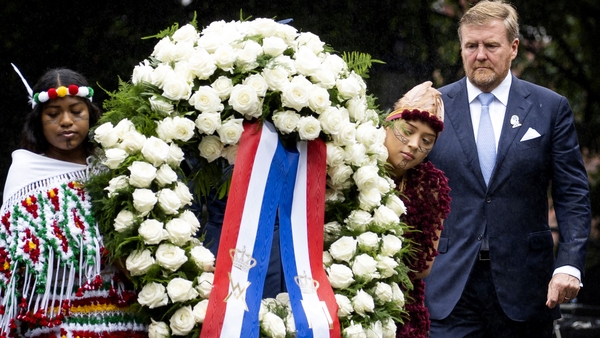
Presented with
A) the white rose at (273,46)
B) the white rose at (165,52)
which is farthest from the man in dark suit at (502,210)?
the white rose at (165,52)

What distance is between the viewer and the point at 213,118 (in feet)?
12.6

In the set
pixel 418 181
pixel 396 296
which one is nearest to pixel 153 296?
pixel 396 296

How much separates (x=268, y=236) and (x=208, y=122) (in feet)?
1.64

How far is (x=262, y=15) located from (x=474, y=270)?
268 centimetres

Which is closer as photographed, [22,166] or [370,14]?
[22,166]

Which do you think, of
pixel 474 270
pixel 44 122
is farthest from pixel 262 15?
pixel 44 122

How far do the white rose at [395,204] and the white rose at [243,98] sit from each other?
0.77 meters

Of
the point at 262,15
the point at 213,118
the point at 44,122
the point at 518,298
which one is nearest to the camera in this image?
the point at 213,118

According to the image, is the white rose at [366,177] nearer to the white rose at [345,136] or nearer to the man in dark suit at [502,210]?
the white rose at [345,136]

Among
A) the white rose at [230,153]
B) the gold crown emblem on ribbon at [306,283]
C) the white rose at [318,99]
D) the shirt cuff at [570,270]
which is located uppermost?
the white rose at [318,99]

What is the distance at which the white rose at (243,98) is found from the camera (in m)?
3.86

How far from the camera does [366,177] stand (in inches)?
163

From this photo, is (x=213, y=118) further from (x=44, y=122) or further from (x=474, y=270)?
(x=474, y=270)

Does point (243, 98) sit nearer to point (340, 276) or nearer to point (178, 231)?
point (178, 231)
